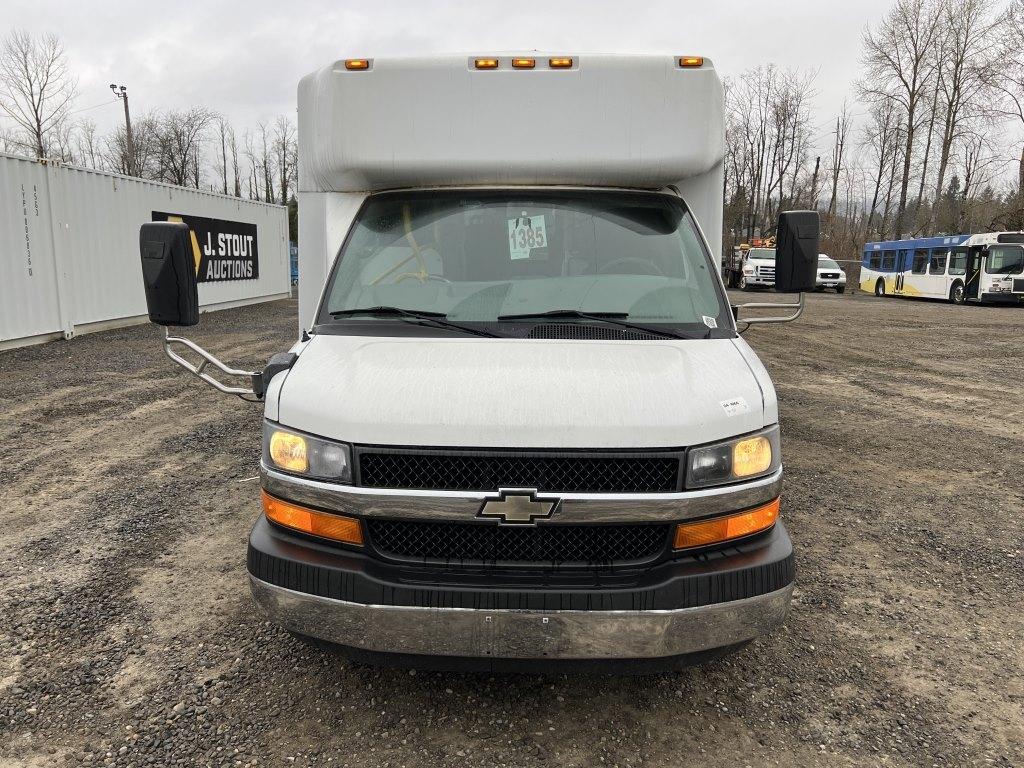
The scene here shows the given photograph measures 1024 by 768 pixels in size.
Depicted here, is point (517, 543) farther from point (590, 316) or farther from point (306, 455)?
point (590, 316)

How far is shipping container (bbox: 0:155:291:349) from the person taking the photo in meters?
12.3

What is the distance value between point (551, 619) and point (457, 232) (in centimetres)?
207

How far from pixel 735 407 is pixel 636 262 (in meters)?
1.26

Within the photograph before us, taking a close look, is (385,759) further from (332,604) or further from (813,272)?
(813,272)

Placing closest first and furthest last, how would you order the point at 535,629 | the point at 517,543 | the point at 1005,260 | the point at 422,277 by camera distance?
the point at 535,629 → the point at 517,543 → the point at 422,277 → the point at 1005,260

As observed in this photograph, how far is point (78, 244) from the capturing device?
14.2 meters

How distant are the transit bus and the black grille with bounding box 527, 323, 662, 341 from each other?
3015cm

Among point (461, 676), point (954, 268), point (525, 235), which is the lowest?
point (461, 676)

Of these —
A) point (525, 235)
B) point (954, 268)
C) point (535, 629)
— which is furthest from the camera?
point (954, 268)

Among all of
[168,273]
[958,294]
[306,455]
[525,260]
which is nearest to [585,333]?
[525,260]

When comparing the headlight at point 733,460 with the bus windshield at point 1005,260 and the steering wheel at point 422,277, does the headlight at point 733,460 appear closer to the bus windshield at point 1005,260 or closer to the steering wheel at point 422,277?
the steering wheel at point 422,277

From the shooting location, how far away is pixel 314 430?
2.61 metres

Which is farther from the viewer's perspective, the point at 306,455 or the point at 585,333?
the point at 585,333

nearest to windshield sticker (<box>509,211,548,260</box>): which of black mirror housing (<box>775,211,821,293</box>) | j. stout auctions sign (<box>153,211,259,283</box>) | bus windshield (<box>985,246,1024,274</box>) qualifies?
black mirror housing (<box>775,211,821,293</box>)
